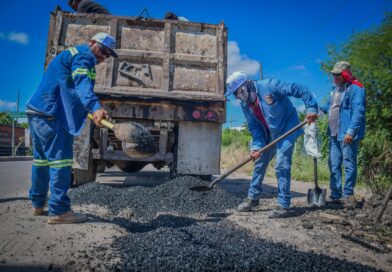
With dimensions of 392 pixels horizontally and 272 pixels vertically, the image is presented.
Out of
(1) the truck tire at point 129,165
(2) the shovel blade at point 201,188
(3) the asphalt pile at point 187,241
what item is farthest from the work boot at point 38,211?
(2) the shovel blade at point 201,188

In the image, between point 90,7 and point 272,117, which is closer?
point 272,117

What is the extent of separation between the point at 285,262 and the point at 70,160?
7.41 ft

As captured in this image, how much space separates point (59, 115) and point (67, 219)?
41.6 inches

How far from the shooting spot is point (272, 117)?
13.8 ft

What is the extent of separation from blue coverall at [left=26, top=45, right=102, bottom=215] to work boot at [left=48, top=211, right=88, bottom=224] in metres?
0.04

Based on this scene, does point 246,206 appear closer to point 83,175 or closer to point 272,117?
point 272,117

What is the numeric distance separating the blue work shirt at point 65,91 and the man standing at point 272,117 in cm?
179

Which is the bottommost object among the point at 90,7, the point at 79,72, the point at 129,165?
the point at 129,165

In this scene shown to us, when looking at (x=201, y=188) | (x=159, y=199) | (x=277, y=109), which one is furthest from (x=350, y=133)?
(x=159, y=199)

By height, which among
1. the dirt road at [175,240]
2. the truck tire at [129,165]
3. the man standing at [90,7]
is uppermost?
the man standing at [90,7]

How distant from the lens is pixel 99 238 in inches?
114

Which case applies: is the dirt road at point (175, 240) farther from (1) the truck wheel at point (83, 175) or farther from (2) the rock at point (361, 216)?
(1) the truck wheel at point (83, 175)

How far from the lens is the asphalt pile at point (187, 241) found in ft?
7.37

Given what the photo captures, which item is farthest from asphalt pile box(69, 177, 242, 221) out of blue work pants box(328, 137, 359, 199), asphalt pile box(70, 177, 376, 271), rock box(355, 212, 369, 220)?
rock box(355, 212, 369, 220)
